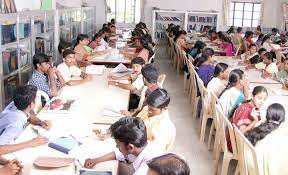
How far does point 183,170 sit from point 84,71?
12.2ft

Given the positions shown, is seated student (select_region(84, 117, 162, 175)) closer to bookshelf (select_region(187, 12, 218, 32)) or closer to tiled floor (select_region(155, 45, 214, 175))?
tiled floor (select_region(155, 45, 214, 175))

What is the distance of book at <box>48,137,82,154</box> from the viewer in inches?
92.3

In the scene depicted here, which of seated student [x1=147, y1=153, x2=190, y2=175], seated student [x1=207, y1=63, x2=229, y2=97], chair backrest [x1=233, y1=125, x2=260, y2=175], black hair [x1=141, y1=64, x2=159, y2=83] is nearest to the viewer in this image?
seated student [x1=147, y1=153, x2=190, y2=175]

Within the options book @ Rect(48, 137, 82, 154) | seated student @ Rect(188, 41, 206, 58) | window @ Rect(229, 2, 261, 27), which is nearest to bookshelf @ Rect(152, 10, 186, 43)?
window @ Rect(229, 2, 261, 27)

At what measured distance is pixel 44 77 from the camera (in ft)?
13.2

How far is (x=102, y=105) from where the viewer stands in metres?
3.40

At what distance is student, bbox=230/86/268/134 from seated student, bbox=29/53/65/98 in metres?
1.85

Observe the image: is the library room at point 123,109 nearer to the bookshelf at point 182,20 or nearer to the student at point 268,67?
the student at point 268,67

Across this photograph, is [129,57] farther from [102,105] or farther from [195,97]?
[102,105]

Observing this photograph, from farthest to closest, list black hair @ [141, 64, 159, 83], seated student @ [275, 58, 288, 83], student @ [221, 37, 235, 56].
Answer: student @ [221, 37, 235, 56] → seated student @ [275, 58, 288, 83] → black hair @ [141, 64, 159, 83]

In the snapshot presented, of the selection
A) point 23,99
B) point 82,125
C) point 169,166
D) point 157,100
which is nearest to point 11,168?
point 23,99

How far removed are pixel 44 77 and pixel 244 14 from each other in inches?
417

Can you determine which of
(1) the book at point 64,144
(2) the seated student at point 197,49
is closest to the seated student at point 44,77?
(1) the book at point 64,144

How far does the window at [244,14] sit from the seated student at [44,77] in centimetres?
1020
